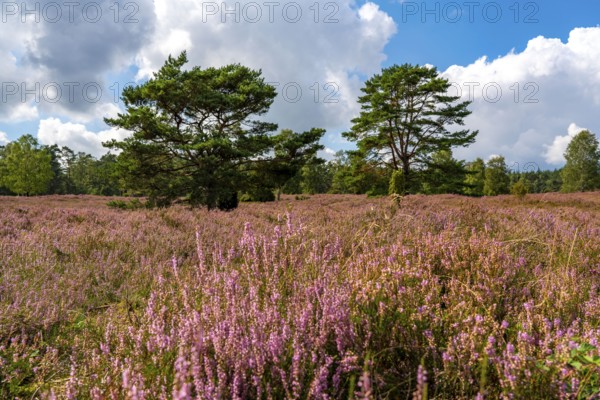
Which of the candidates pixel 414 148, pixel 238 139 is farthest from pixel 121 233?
pixel 414 148

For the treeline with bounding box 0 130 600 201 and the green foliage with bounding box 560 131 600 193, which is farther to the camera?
the green foliage with bounding box 560 131 600 193

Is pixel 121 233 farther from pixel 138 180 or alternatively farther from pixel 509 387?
pixel 138 180

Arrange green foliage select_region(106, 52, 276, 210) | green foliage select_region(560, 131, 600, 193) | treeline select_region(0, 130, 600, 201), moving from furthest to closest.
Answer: green foliage select_region(560, 131, 600, 193)
treeline select_region(0, 130, 600, 201)
green foliage select_region(106, 52, 276, 210)

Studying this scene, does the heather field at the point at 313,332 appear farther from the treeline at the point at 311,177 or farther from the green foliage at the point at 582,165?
the green foliage at the point at 582,165

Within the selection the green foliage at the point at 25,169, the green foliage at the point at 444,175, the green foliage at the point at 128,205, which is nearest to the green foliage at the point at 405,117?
the green foliage at the point at 444,175

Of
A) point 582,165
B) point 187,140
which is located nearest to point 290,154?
point 187,140

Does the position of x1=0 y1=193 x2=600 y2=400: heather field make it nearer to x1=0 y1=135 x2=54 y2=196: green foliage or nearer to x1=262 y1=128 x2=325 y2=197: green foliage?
x1=262 y1=128 x2=325 y2=197: green foliage

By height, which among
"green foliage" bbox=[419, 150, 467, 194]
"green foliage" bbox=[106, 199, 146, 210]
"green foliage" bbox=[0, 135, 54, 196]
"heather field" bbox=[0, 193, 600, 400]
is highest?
"green foliage" bbox=[0, 135, 54, 196]

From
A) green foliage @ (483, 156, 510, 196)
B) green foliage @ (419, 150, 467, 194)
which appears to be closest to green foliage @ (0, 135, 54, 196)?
green foliage @ (419, 150, 467, 194)

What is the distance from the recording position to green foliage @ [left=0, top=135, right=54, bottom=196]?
46906 millimetres

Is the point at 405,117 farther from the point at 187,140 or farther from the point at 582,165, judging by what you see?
the point at 582,165

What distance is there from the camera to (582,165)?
50.3m

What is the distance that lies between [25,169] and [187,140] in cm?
4351

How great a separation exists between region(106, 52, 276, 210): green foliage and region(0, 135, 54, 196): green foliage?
40.6 m
